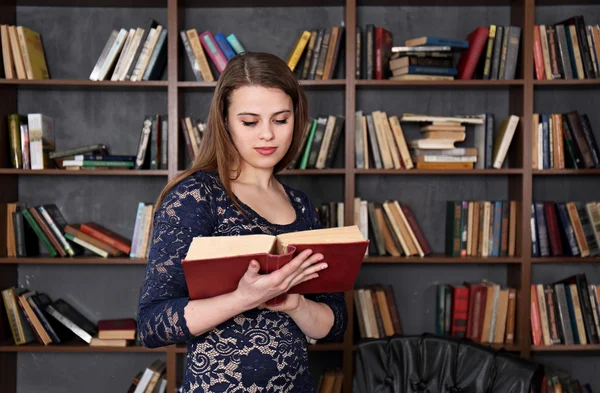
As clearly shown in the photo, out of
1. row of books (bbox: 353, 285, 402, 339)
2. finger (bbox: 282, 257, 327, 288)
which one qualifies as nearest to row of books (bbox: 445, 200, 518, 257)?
row of books (bbox: 353, 285, 402, 339)

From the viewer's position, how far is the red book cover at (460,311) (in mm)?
3219

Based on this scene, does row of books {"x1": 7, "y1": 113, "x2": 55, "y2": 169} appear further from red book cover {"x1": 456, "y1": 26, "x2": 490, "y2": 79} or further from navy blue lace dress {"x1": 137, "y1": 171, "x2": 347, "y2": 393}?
red book cover {"x1": 456, "y1": 26, "x2": 490, "y2": 79}

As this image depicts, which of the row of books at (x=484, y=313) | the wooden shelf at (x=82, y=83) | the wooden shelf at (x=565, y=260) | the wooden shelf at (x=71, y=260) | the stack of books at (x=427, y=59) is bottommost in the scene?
the row of books at (x=484, y=313)

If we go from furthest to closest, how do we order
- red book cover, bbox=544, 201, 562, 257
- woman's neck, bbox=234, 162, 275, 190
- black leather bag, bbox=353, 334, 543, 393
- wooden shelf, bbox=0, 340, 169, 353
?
1. red book cover, bbox=544, 201, 562, 257
2. wooden shelf, bbox=0, 340, 169, 353
3. black leather bag, bbox=353, 334, 543, 393
4. woman's neck, bbox=234, 162, 275, 190

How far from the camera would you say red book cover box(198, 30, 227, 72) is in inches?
125

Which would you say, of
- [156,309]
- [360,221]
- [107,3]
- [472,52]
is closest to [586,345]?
[360,221]

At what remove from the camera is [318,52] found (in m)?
3.19

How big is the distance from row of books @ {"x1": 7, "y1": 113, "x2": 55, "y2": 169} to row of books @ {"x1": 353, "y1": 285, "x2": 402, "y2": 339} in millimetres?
1599

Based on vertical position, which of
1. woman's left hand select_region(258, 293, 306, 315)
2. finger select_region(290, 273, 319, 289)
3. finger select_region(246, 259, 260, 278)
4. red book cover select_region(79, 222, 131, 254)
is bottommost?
red book cover select_region(79, 222, 131, 254)

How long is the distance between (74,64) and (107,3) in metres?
0.35

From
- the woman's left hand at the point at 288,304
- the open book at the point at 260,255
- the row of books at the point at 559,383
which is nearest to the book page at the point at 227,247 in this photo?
the open book at the point at 260,255

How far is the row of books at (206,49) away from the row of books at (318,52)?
0.91 ft

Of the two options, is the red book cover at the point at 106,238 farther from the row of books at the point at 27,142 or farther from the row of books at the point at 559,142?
the row of books at the point at 559,142

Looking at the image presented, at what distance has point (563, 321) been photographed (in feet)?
10.3
